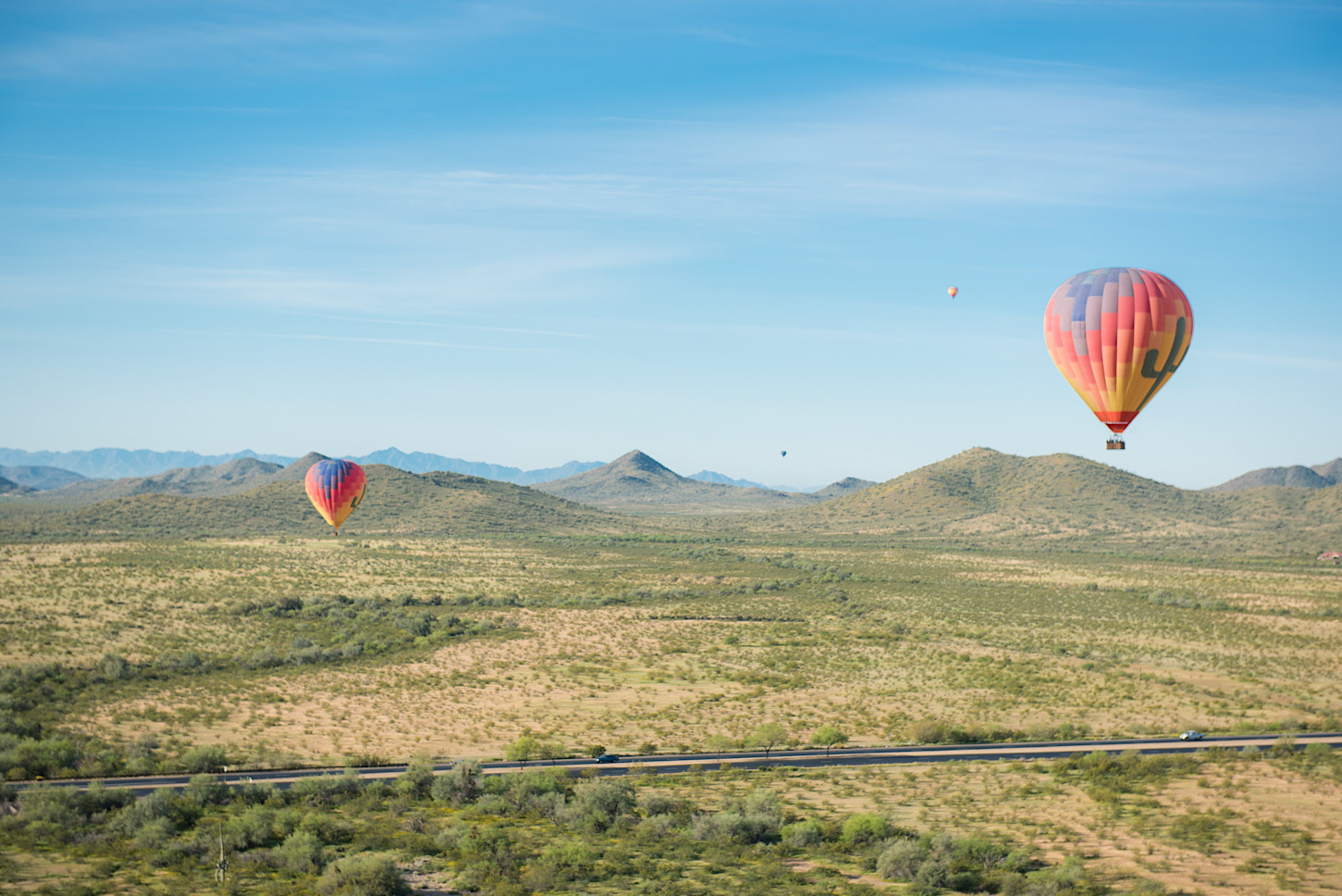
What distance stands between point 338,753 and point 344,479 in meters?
44.6

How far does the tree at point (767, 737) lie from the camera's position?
37.6m

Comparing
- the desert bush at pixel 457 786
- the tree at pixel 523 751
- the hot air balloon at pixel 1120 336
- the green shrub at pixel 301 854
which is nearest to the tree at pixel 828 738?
the tree at pixel 523 751

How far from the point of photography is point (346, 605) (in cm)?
7362

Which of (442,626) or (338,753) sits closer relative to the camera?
(338,753)

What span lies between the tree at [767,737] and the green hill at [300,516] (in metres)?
121

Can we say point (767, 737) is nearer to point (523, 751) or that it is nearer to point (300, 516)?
point (523, 751)

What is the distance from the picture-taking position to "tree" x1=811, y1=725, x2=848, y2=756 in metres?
37.7

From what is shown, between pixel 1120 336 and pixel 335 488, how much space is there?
59600 millimetres

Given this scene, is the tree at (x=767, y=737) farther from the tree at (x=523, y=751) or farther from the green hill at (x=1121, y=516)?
the green hill at (x=1121, y=516)

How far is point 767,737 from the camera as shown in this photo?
37.9 meters

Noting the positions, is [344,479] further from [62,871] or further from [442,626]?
[62,871]

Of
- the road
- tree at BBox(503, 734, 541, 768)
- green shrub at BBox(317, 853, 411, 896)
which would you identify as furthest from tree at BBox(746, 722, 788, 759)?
green shrub at BBox(317, 853, 411, 896)

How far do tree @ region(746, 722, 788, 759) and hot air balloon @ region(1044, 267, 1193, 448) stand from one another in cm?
1772

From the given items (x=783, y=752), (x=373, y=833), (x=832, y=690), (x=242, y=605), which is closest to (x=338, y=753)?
(x=373, y=833)
